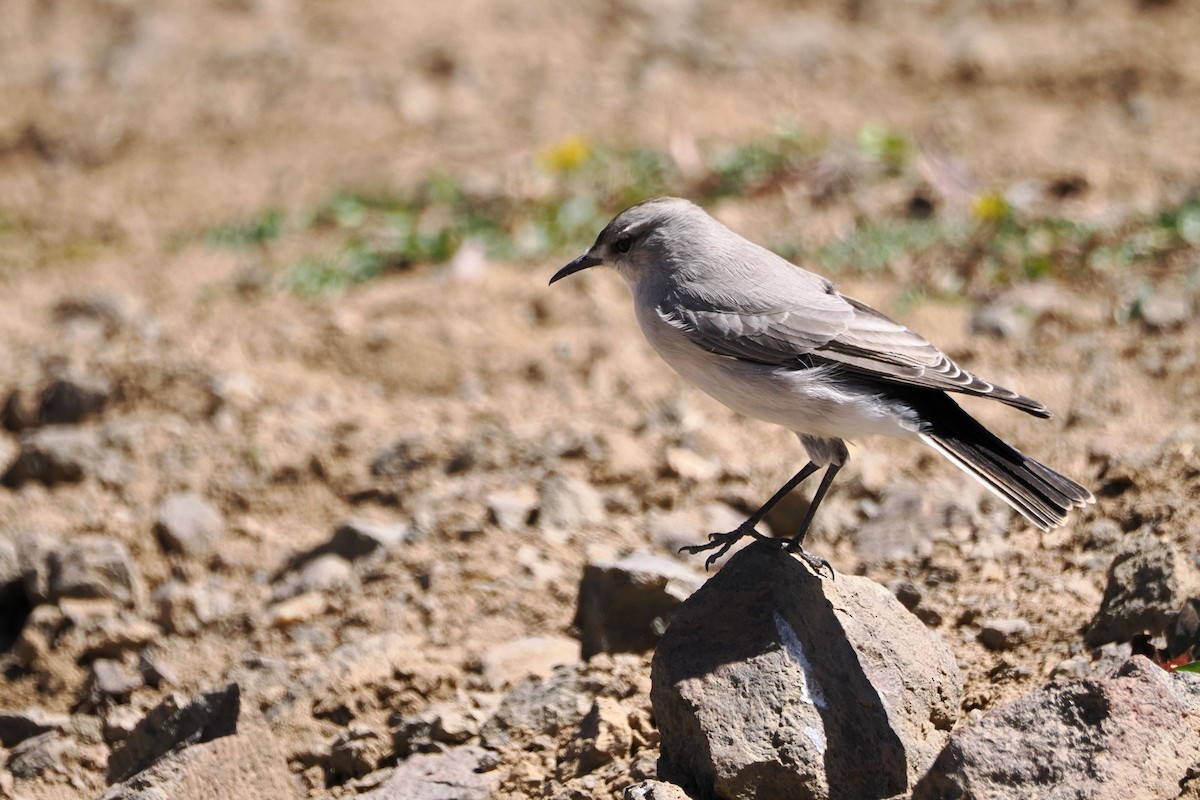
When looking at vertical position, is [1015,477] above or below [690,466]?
above

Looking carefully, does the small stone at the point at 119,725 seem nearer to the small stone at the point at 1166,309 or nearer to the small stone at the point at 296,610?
the small stone at the point at 296,610

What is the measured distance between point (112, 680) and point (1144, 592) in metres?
4.14

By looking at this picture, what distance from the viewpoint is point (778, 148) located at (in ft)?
33.8

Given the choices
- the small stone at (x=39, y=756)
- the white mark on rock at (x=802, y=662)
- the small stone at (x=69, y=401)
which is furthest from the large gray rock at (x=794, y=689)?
the small stone at (x=69, y=401)

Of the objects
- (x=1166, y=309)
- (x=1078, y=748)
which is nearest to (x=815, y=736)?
(x=1078, y=748)

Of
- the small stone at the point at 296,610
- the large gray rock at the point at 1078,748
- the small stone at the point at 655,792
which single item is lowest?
the small stone at the point at 296,610

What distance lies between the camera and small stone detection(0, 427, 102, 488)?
7043 mm

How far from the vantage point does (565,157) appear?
1019 centimetres

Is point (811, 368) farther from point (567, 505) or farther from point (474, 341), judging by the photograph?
point (474, 341)

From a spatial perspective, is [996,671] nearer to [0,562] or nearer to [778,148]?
[0,562]

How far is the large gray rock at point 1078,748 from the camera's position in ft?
12.3

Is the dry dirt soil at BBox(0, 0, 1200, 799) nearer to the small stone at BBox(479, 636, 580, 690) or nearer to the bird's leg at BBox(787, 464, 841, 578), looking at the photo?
the small stone at BBox(479, 636, 580, 690)

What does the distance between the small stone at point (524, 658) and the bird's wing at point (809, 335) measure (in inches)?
54.9

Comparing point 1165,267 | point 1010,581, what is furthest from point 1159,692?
point 1165,267
